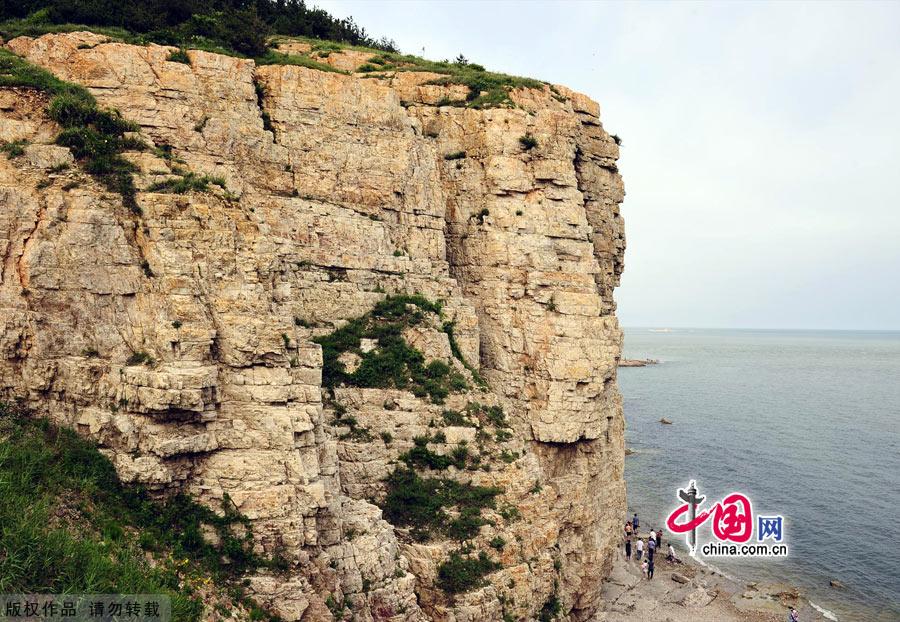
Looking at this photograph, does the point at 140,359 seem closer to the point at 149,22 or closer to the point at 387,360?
the point at 387,360

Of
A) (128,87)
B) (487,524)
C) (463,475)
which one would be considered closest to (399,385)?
(463,475)

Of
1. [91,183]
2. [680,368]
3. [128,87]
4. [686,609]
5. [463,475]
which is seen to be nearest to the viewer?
[91,183]

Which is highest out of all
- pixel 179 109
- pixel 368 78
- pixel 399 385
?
pixel 368 78

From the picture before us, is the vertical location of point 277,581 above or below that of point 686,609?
above

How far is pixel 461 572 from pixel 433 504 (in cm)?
270

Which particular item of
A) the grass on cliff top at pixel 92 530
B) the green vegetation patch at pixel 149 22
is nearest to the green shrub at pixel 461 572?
the grass on cliff top at pixel 92 530

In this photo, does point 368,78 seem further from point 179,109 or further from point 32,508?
point 32,508

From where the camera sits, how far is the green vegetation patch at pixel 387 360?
24.3 metres

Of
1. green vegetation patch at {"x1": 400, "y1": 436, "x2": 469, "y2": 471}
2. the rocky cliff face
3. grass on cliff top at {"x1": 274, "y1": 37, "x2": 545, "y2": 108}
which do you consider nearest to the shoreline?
the rocky cliff face

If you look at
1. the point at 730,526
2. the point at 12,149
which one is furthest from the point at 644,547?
the point at 12,149

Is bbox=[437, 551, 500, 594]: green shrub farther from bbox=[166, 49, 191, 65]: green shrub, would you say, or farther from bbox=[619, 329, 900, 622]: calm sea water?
bbox=[619, 329, 900, 622]: calm sea water

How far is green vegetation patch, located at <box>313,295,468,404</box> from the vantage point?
24266 mm

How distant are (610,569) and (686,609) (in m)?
4.97

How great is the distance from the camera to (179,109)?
22703mm
